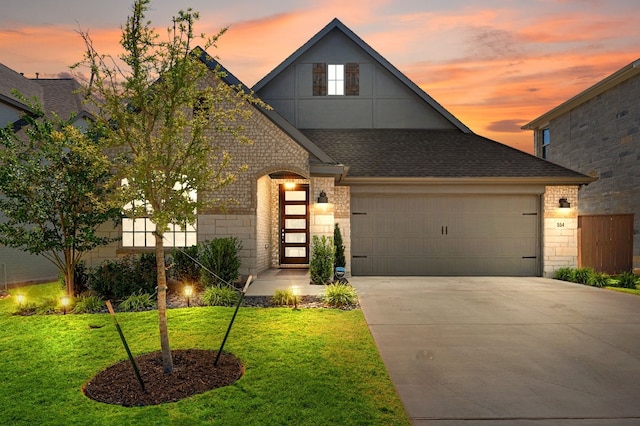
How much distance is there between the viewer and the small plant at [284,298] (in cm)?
875

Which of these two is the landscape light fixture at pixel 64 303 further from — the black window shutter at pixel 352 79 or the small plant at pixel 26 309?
the black window shutter at pixel 352 79

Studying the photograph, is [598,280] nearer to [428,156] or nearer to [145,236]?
[428,156]

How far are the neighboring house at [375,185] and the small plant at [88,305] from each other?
3.20 m

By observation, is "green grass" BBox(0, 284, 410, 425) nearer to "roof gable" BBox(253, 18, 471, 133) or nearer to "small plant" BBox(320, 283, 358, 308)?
"small plant" BBox(320, 283, 358, 308)

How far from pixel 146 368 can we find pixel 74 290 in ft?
17.2

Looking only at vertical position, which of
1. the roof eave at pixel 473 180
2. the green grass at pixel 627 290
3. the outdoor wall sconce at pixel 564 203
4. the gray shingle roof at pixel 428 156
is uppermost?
the gray shingle roof at pixel 428 156

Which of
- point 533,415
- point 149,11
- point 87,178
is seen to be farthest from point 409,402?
point 87,178

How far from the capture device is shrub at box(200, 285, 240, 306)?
8938 millimetres

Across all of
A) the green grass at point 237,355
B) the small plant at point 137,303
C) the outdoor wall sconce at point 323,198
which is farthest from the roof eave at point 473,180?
the small plant at point 137,303

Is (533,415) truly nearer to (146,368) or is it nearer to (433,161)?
(146,368)

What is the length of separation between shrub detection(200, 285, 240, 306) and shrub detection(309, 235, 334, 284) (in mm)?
2592

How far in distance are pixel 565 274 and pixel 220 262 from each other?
991 cm

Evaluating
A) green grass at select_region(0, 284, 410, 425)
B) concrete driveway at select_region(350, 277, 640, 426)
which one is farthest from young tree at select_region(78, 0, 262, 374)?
concrete driveway at select_region(350, 277, 640, 426)

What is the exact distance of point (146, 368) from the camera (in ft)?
16.7
